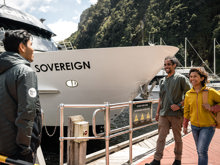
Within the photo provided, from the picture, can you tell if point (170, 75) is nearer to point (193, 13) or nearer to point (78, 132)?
point (78, 132)

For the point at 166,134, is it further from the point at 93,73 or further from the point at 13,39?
the point at 93,73

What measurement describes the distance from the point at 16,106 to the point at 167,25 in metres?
58.7

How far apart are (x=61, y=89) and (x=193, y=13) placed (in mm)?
56721

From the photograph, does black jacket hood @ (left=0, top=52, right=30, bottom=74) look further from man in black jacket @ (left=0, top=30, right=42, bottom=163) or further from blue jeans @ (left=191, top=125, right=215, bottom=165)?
blue jeans @ (left=191, top=125, right=215, bottom=165)

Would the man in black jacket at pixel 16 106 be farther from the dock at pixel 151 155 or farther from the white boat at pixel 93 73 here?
the white boat at pixel 93 73

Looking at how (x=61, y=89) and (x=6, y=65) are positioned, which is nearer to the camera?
(x=6, y=65)

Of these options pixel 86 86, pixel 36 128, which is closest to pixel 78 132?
pixel 36 128

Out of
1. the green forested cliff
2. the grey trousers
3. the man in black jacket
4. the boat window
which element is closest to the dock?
the grey trousers

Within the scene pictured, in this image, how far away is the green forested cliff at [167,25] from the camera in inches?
1960

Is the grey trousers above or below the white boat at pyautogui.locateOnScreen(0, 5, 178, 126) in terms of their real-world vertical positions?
below

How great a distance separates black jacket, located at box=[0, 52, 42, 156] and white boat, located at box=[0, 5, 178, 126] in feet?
11.9

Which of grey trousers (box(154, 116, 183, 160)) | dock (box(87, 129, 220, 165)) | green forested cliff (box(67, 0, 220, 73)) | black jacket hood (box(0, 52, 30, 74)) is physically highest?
green forested cliff (box(67, 0, 220, 73))

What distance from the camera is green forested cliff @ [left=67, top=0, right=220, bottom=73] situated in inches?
1960

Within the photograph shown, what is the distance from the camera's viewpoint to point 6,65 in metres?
1.47
